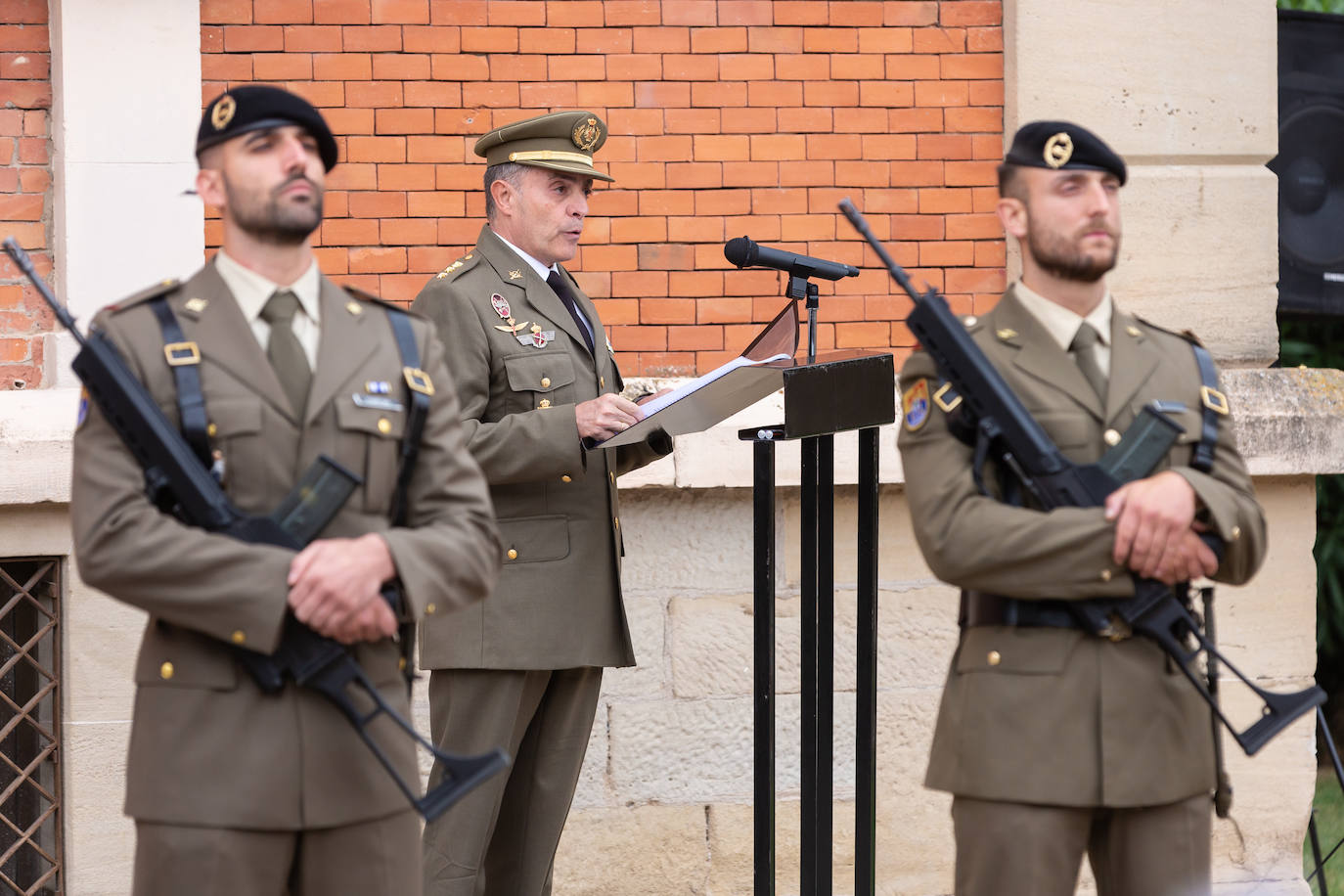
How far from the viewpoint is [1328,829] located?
6.56 metres

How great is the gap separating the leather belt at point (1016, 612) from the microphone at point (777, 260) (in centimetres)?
102

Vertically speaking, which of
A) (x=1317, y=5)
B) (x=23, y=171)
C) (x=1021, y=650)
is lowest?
(x=1021, y=650)

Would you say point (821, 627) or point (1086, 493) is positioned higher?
point (1086, 493)

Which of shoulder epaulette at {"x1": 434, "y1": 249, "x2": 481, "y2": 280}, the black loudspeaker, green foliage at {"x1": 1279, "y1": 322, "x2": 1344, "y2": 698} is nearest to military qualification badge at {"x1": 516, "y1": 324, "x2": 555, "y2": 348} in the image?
shoulder epaulette at {"x1": 434, "y1": 249, "x2": 481, "y2": 280}

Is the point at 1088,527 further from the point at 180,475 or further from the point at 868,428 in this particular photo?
the point at 180,475

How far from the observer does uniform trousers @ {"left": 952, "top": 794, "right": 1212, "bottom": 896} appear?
122 inches

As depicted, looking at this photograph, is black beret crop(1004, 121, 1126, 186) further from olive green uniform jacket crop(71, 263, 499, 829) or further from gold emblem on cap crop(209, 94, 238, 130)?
gold emblem on cap crop(209, 94, 238, 130)

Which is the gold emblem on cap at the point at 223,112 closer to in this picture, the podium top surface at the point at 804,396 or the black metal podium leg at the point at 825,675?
the podium top surface at the point at 804,396

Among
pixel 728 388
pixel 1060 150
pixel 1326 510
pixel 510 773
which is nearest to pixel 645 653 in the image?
pixel 510 773

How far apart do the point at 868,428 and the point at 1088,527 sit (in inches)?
38.9

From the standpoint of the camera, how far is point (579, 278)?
5.46m

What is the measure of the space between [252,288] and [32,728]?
2695mm

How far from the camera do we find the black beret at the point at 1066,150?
10.7 ft

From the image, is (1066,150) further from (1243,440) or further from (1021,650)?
(1243,440)
